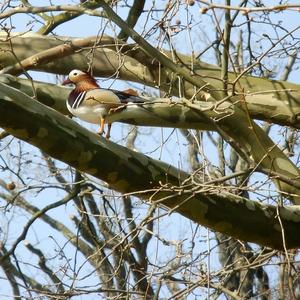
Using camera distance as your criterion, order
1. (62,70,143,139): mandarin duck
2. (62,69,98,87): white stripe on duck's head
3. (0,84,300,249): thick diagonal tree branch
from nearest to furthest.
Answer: (0,84,300,249): thick diagonal tree branch < (62,70,143,139): mandarin duck < (62,69,98,87): white stripe on duck's head

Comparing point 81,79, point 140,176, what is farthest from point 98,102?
point 140,176

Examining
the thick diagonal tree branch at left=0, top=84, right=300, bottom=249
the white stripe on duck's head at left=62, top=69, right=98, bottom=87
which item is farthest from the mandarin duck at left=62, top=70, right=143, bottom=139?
the thick diagonal tree branch at left=0, top=84, right=300, bottom=249

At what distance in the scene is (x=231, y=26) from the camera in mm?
4598

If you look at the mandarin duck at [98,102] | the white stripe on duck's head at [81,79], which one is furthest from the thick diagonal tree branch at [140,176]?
the white stripe on duck's head at [81,79]

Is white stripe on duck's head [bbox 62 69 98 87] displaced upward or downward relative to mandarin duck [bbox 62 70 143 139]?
upward

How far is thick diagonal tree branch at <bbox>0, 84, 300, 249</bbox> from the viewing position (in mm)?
3520

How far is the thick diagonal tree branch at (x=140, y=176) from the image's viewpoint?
3.52 meters

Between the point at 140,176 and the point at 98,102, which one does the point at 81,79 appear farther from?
the point at 140,176

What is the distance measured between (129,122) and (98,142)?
685mm

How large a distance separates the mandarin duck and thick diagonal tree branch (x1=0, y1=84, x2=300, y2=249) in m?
0.40

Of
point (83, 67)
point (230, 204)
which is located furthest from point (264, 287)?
point (230, 204)

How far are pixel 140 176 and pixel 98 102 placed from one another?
52 cm

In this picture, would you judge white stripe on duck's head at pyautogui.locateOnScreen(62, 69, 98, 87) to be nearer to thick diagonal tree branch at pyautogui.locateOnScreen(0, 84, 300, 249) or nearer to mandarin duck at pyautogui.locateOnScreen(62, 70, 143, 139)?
mandarin duck at pyautogui.locateOnScreen(62, 70, 143, 139)

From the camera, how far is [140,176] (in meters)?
3.89
